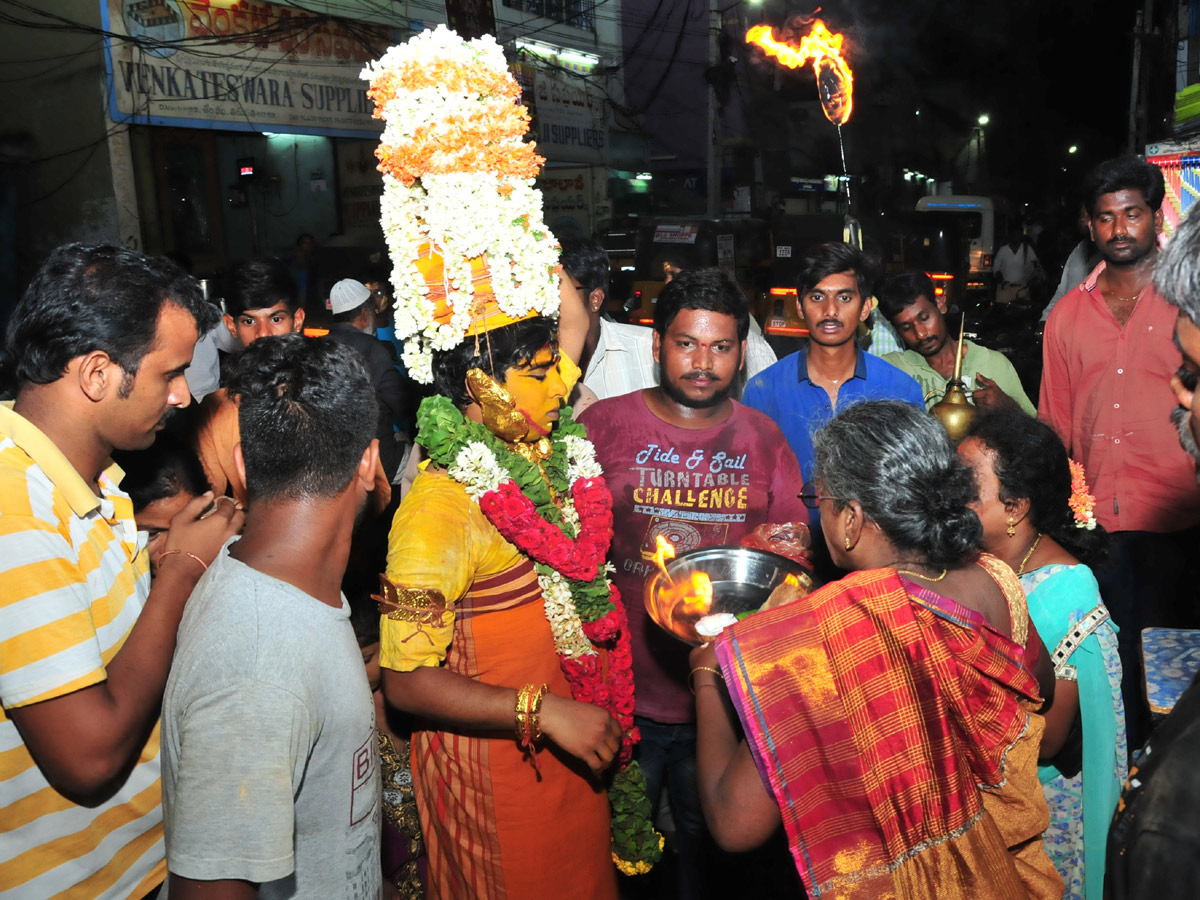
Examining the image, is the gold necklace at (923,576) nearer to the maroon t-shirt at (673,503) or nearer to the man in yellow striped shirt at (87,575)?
the maroon t-shirt at (673,503)

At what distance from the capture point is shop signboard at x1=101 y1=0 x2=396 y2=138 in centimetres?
1148

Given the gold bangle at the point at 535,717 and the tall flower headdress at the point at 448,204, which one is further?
the tall flower headdress at the point at 448,204

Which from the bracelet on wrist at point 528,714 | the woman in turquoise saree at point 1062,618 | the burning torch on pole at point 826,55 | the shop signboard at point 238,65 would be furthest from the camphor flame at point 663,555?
the shop signboard at point 238,65

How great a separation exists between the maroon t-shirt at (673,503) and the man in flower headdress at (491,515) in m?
0.51

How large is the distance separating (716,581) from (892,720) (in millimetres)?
1130

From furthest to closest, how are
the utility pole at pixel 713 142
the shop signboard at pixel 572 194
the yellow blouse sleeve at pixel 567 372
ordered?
the utility pole at pixel 713 142, the shop signboard at pixel 572 194, the yellow blouse sleeve at pixel 567 372

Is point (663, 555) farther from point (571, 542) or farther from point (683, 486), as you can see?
point (683, 486)

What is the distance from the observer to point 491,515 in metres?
2.64

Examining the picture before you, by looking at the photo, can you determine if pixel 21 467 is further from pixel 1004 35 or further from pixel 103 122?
pixel 1004 35

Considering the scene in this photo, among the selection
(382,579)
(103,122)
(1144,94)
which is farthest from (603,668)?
(1144,94)

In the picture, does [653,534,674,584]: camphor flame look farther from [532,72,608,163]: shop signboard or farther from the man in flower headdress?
[532,72,608,163]: shop signboard

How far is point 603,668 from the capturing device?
3.09 metres

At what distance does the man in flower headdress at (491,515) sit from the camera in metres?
2.59

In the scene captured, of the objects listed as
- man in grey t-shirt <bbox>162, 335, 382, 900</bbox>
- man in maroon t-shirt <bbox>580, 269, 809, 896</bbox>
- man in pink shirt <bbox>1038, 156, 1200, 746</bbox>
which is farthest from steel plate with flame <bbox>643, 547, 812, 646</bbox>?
man in pink shirt <bbox>1038, 156, 1200, 746</bbox>
